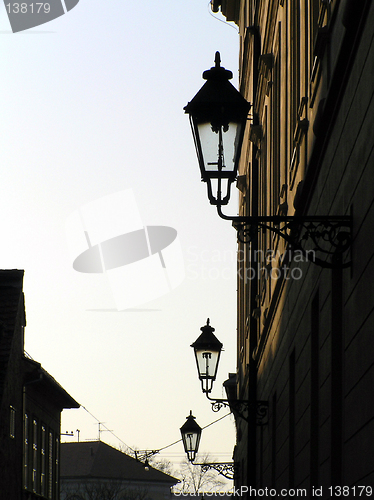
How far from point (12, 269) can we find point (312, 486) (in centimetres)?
1854

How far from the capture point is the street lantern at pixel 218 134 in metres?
6.44

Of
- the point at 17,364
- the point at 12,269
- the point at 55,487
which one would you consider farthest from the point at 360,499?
the point at 55,487

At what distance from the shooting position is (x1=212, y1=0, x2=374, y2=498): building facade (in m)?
5.27

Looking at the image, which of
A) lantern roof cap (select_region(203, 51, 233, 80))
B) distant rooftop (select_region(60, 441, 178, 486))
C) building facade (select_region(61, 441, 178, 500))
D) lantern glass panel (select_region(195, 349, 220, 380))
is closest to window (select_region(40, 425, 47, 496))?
lantern glass panel (select_region(195, 349, 220, 380))

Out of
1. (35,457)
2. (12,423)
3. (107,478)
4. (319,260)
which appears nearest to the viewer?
(319,260)

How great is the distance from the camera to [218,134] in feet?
21.2

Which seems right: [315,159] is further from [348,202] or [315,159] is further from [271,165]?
[271,165]

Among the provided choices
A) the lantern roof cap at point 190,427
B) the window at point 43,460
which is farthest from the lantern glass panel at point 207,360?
the window at point 43,460

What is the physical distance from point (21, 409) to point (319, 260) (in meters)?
→ 19.5

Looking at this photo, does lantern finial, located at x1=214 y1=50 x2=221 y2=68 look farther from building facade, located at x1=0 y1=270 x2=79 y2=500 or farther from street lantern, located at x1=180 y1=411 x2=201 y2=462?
building facade, located at x1=0 y1=270 x2=79 y2=500

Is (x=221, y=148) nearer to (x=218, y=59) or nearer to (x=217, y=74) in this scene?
(x=217, y=74)

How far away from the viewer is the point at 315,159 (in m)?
7.50

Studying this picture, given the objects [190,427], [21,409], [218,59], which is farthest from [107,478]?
[218,59]

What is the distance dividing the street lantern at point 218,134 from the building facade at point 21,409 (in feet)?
50.7
